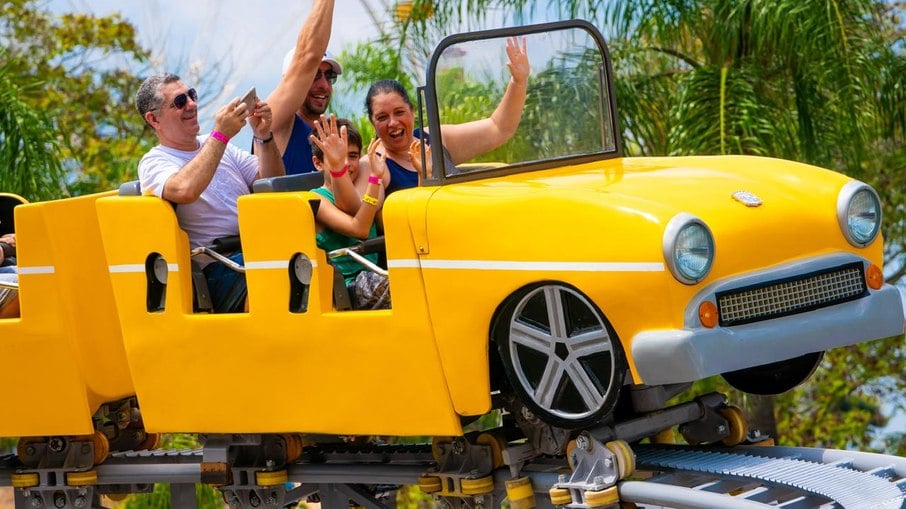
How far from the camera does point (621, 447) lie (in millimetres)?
5535

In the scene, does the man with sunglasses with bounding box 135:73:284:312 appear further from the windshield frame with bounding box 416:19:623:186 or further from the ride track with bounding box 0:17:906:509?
the windshield frame with bounding box 416:19:623:186

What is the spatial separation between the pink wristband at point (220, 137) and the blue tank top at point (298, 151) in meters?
0.79

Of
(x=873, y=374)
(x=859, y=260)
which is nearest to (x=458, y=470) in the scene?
(x=859, y=260)

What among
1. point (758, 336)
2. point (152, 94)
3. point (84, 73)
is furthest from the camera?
point (84, 73)

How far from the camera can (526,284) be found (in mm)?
5402

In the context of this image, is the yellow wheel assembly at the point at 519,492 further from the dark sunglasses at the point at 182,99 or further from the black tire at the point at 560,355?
the dark sunglasses at the point at 182,99

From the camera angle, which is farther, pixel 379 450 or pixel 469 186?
pixel 379 450

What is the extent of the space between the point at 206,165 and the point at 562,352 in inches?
71.7

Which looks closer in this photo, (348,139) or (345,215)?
(345,215)

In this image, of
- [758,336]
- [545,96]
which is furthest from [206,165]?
[758,336]

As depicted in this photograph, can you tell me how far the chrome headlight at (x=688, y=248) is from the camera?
199 inches

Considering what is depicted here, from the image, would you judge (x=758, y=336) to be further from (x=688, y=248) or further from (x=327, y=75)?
(x=327, y=75)

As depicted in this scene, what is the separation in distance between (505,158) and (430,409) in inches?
48.8

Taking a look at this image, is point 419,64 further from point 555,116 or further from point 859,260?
point 859,260
